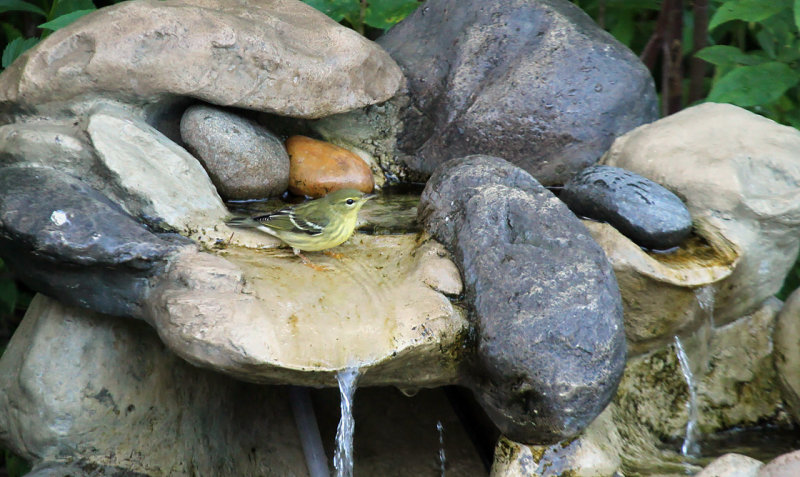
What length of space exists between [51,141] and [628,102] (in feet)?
11.3

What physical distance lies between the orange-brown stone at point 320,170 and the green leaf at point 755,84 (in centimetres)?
223

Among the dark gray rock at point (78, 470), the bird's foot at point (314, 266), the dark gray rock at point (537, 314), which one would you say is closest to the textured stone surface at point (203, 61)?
the bird's foot at point (314, 266)

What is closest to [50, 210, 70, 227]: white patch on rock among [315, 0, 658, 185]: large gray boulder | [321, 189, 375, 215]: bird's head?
[321, 189, 375, 215]: bird's head

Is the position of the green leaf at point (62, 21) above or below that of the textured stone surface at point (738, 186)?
above

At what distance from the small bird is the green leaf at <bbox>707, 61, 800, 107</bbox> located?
2.32 meters

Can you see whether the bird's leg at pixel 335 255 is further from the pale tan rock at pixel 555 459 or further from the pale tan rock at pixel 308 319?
the pale tan rock at pixel 555 459

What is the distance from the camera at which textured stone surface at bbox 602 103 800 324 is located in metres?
4.24

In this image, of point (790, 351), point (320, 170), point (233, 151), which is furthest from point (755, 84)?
point (233, 151)

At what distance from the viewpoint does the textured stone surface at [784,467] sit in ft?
10.0

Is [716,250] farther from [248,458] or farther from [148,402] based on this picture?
[148,402]

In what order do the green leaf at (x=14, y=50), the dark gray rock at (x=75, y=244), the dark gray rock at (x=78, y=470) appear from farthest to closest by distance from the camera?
the green leaf at (x=14, y=50) < the dark gray rock at (x=78, y=470) < the dark gray rock at (x=75, y=244)

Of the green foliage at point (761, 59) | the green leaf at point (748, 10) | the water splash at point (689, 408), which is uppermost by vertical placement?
the green leaf at point (748, 10)

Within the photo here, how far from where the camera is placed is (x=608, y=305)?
3.52 metres

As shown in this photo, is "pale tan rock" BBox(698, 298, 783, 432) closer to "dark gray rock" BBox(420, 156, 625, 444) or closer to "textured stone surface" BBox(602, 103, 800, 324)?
"textured stone surface" BBox(602, 103, 800, 324)
